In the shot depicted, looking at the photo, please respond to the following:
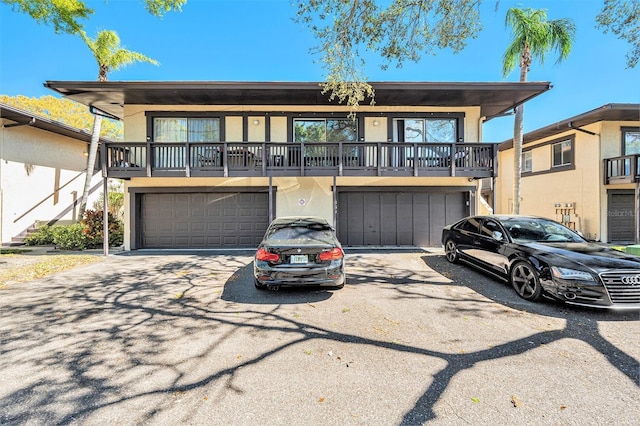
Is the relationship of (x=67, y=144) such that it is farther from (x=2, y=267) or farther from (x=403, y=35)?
(x=403, y=35)

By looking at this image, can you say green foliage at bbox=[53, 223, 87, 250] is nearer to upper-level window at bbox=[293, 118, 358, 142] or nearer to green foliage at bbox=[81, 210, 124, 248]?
green foliage at bbox=[81, 210, 124, 248]

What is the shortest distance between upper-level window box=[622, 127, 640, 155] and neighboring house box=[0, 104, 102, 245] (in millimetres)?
24772

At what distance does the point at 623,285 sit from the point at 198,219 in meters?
11.9

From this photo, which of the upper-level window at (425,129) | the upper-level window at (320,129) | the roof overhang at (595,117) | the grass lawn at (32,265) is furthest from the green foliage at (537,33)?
the grass lawn at (32,265)

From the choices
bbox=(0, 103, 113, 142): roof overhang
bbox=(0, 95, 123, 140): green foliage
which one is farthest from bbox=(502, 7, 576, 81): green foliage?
bbox=(0, 95, 123, 140): green foliage

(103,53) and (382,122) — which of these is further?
(103,53)

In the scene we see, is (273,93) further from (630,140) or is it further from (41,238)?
(630,140)

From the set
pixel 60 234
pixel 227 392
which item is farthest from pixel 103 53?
pixel 227 392

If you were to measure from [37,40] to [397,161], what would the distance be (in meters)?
14.6

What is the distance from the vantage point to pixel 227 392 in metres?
2.71

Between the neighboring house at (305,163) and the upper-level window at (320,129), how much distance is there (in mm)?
40

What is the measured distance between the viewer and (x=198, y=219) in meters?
11.6

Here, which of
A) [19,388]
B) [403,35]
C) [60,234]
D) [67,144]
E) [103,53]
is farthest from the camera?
[67,144]

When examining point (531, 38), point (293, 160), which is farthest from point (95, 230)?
point (531, 38)
